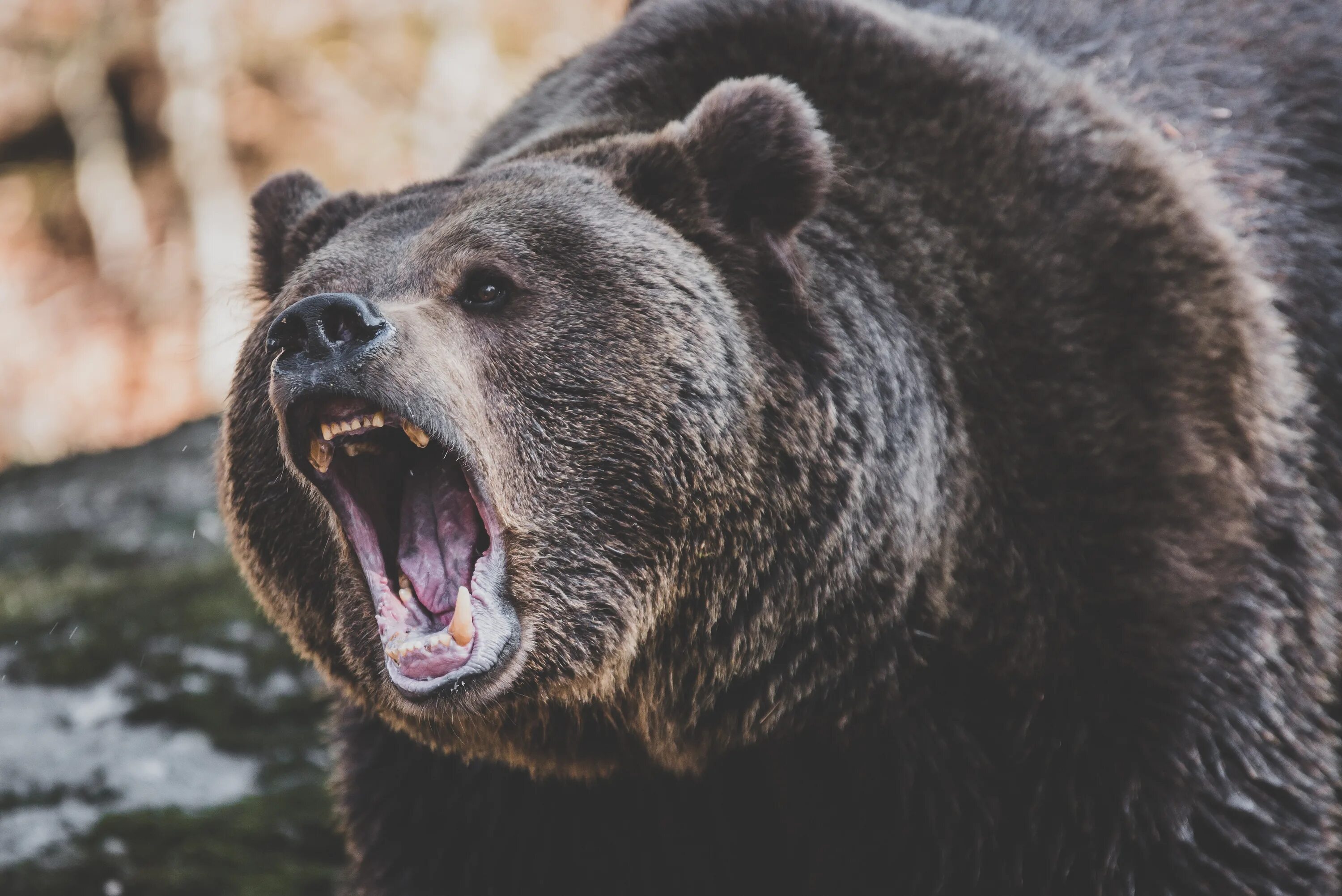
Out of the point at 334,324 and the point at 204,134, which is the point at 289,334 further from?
the point at 204,134

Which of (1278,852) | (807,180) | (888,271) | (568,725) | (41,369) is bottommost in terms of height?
(41,369)

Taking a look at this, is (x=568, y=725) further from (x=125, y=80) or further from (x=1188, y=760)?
(x=125, y=80)

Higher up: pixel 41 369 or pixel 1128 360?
pixel 1128 360

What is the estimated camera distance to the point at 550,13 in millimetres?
18609

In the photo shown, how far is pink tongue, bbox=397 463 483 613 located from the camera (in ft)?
11.0

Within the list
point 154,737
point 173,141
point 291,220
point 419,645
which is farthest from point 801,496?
point 173,141

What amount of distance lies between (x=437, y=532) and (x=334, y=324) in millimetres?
638

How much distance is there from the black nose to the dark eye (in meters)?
0.34

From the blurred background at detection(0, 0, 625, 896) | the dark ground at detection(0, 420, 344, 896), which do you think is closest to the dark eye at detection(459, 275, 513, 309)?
the dark ground at detection(0, 420, 344, 896)

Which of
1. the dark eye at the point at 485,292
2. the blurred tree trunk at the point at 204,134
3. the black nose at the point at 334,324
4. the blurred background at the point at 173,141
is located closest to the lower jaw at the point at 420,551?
the black nose at the point at 334,324

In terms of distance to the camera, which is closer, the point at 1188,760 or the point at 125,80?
the point at 1188,760

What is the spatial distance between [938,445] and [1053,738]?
768mm

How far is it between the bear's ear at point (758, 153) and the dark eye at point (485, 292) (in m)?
0.57

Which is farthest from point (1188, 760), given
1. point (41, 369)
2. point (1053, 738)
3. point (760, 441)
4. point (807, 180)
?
point (41, 369)
